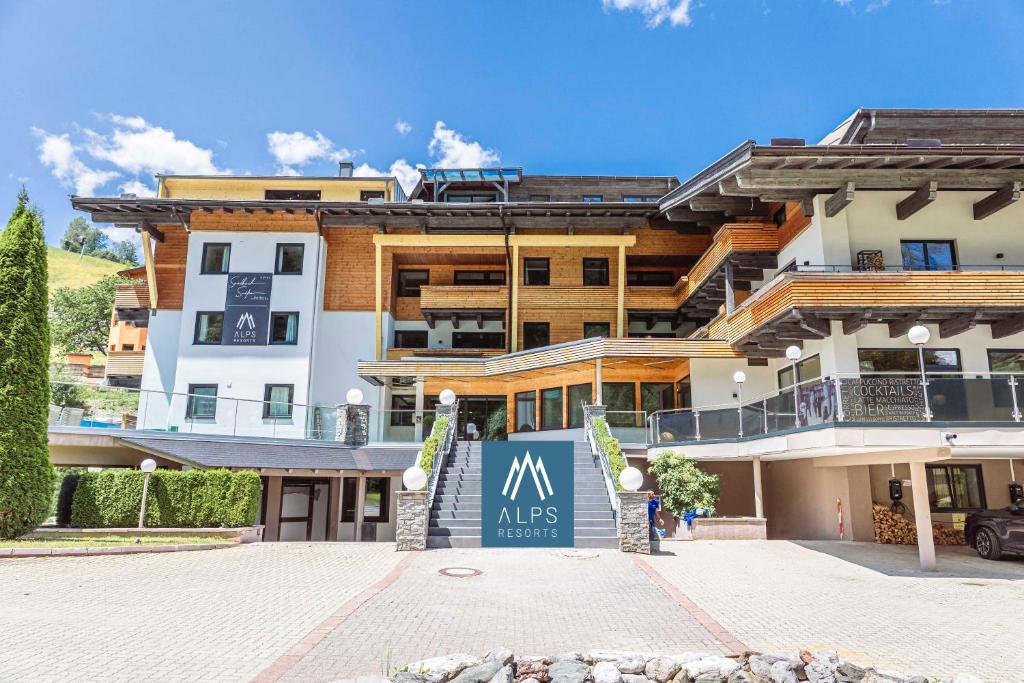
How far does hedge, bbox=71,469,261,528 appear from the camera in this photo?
577 inches

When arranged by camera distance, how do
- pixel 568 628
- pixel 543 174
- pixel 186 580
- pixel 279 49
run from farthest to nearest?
pixel 543 174 < pixel 279 49 < pixel 186 580 < pixel 568 628

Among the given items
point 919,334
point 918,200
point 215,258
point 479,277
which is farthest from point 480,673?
point 215,258

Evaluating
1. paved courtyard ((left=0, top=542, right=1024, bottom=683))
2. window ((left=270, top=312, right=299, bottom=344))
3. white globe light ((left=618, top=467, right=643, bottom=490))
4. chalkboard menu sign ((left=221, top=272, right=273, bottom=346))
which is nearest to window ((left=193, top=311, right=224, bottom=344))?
chalkboard menu sign ((left=221, top=272, right=273, bottom=346))

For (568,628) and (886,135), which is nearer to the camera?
Result: (568,628)

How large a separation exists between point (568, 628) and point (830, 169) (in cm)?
1328

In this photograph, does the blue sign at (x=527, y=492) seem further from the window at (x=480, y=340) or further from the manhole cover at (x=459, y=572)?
the window at (x=480, y=340)

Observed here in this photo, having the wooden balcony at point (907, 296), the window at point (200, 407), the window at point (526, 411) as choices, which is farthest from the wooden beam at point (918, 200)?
the window at point (200, 407)

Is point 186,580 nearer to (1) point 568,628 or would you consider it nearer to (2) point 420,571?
(2) point 420,571

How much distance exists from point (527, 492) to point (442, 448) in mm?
5655

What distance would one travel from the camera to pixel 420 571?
36.6 ft

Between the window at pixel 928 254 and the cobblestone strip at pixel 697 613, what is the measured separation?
11.1 m

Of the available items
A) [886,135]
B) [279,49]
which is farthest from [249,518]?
[886,135]

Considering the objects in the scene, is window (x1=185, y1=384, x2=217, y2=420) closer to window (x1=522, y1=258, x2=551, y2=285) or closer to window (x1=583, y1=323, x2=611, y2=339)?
window (x1=522, y1=258, x2=551, y2=285)

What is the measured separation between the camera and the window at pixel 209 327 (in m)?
25.9
